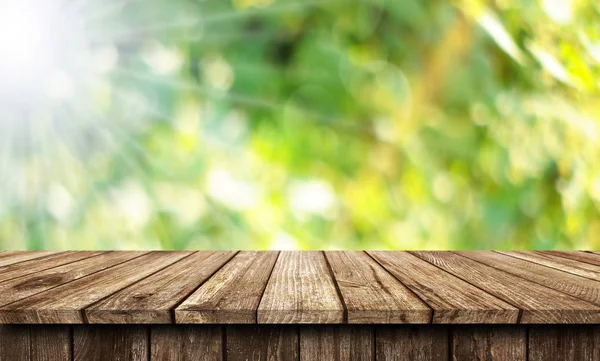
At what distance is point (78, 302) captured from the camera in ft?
2.92

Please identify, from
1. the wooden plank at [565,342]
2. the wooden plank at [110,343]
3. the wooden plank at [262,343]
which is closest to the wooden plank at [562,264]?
the wooden plank at [565,342]

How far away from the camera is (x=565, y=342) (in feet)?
2.94

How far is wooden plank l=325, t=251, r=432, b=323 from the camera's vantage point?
845 millimetres

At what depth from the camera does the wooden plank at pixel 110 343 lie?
89 centimetres

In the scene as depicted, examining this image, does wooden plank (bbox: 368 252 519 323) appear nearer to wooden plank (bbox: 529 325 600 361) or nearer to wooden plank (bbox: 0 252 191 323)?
wooden plank (bbox: 529 325 600 361)

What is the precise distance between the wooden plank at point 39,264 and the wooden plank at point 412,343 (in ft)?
2.32

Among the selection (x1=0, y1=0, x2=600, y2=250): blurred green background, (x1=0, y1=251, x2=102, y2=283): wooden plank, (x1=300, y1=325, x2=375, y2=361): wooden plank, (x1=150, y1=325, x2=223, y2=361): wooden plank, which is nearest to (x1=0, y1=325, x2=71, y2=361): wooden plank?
(x1=150, y1=325, x2=223, y2=361): wooden plank

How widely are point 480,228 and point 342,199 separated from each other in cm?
49

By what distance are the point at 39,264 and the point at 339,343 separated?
0.79 metres

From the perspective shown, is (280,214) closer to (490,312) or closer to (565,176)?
(565,176)

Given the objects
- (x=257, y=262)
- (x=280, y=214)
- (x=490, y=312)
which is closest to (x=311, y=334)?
(x=490, y=312)

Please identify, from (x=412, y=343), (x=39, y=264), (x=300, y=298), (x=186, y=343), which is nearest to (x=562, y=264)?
(x=412, y=343)

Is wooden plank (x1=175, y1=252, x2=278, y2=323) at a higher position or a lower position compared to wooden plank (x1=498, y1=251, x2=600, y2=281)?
lower

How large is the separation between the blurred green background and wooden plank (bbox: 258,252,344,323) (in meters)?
0.77
